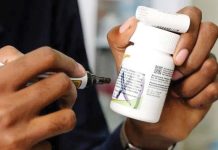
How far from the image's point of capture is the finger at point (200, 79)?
1.93ft

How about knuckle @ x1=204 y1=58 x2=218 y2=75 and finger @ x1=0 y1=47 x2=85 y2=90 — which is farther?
knuckle @ x1=204 y1=58 x2=218 y2=75

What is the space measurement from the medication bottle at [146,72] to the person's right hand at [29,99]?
0.35 feet

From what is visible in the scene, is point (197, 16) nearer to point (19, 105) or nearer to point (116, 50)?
point (116, 50)

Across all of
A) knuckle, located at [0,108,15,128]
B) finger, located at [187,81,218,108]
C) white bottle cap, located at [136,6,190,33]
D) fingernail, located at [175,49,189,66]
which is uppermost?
white bottle cap, located at [136,6,190,33]

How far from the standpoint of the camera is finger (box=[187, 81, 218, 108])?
608 millimetres

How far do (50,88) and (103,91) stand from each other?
851mm

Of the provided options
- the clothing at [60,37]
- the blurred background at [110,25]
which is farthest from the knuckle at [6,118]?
the blurred background at [110,25]

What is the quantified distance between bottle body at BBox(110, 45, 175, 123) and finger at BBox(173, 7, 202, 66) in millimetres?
15

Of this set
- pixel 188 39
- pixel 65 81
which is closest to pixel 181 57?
pixel 188 39

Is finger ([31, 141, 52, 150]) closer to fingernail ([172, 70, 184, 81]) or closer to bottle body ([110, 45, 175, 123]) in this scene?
bottle body ([110, 45, 175, 123])

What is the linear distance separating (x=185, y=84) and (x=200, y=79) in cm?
3

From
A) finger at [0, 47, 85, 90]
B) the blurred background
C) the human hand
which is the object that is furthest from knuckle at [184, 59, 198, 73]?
the blurred background

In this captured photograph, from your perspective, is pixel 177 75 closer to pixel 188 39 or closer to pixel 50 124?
pixel 188 39

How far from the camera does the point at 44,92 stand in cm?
44
